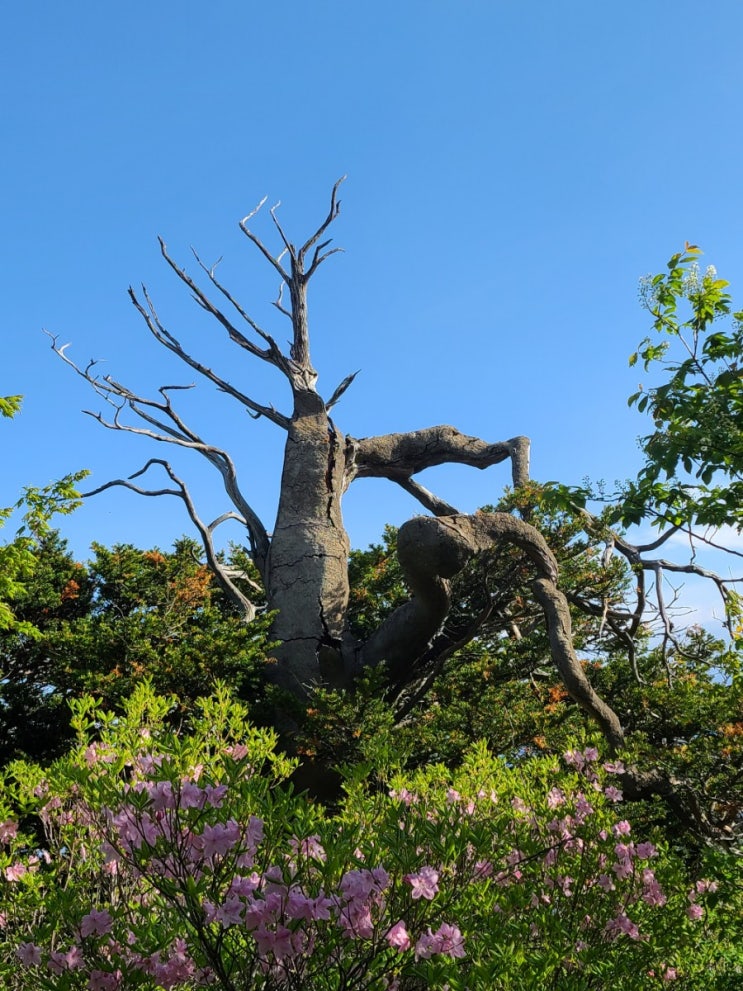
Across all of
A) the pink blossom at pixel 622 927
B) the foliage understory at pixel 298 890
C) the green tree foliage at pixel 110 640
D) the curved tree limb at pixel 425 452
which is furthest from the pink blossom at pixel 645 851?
the curved tree limb at pixel 425 452

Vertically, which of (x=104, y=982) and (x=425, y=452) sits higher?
(x=425, y=452)

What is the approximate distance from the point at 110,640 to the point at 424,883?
21.0 feet

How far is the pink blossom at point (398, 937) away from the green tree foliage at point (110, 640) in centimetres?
541

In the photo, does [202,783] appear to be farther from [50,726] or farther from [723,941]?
[50,726]

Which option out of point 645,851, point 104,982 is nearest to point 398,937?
point 104,982

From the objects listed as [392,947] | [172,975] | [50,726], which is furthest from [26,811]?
[50,726]

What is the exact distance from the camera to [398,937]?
9.10 feet

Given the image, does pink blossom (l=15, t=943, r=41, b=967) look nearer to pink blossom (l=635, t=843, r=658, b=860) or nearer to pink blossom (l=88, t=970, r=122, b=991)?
pink blossom (l=88, t=970, r=122, b=991)

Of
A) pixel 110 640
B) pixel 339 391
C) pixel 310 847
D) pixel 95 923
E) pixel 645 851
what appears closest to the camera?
pixel 310 847

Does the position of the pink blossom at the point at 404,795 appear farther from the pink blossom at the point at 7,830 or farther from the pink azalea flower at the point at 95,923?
the pink blossom at the point at 7,830

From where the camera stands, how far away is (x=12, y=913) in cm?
425

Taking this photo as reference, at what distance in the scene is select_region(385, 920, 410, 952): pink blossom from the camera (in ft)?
9.09

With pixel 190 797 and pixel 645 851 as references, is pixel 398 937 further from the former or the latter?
pixel 645 851

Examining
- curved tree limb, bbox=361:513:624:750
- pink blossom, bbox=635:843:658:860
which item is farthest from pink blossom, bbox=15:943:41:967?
curved tree limb, bbox=361:513:624:750
